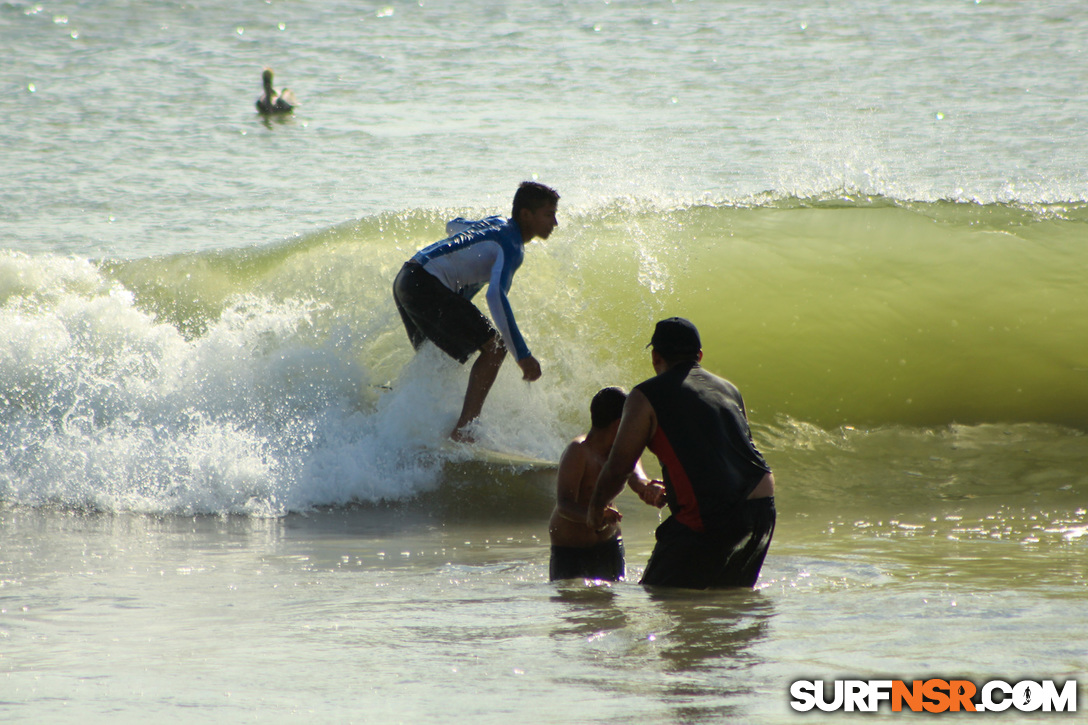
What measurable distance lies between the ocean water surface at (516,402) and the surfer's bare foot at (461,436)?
0.16 m

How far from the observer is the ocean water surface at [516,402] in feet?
9.90

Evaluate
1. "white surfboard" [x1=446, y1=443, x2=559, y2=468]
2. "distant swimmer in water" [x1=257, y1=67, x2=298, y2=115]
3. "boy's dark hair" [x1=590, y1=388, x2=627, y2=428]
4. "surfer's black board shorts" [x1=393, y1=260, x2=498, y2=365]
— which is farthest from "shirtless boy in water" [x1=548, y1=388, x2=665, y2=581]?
"distant swimmer in water" [x1=257, y1=67, x2=298, y2=115]

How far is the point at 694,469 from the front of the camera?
12.2 ft

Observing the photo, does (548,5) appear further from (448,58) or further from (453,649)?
(453,649)

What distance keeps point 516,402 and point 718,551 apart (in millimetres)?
3506

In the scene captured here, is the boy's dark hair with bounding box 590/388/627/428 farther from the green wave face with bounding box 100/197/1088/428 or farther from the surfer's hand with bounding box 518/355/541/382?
the green wave face with bounding box 100/197/1088/428

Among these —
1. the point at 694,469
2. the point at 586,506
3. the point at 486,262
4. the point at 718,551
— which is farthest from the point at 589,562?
the point at 486,262

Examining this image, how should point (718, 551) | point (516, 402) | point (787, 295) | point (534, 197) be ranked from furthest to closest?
1. point (787, 295)
2. point (516, 402)
3. point (534, 197)
4. point (718, 551)

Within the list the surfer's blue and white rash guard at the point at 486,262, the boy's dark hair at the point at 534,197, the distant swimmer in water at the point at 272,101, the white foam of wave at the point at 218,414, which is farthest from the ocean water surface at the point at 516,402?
the boy's dark hair at the point at 534,197

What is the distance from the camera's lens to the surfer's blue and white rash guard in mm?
5902

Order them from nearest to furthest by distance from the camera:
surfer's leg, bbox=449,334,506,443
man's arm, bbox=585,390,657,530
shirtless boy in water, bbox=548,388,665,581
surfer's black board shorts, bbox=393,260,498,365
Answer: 1. man's arm, bbox=585,390,657,530
2. shirtless boy in water, bbox=548,388,665,581
3. surfer's black board shorts, bbox=393,260,498,365
4. surfer's leg, bbox=449,334,506,443

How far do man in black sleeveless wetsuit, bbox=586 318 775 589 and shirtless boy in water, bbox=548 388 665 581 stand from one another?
20cm

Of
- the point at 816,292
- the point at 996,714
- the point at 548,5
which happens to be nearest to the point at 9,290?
the point at 816,292

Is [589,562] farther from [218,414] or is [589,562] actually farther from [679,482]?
[218,414]
